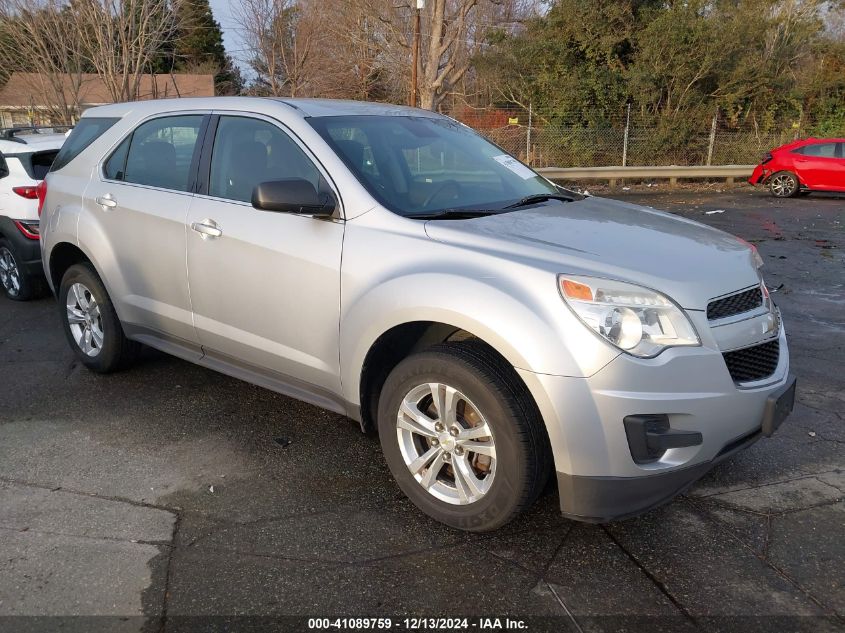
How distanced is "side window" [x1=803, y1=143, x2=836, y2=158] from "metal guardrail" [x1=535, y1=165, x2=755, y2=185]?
3.31 metres

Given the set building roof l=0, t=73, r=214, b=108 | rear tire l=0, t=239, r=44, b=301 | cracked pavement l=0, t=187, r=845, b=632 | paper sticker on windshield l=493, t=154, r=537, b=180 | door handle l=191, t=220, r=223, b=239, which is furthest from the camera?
building roof l=0, t=73, r=214, b=108

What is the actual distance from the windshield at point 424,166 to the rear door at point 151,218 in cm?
102

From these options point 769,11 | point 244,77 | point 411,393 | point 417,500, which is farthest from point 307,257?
point 244,77

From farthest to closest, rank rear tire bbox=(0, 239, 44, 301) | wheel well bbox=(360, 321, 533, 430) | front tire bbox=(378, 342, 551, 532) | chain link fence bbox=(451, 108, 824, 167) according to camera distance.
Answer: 1. chain link fence bbox=(451, 108, 824, 167)
2. rear tire bbox=(0, 239, 44, 301)
3. wheel well bbox=(360, 321, 533, 430)
4. front tire bbox=(378, 342, 551, 532)

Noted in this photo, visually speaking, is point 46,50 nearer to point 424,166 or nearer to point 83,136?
point 83,136

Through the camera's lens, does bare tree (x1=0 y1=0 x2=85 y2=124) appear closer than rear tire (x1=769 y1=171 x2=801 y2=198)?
No

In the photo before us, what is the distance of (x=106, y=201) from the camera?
472 centimetres

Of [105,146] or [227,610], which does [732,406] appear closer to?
[227,610]

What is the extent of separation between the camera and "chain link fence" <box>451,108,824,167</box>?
2189cm

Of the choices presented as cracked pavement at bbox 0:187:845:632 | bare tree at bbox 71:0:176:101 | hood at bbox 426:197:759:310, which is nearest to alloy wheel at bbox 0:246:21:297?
cracked pavement at bbox 0:187:845:632

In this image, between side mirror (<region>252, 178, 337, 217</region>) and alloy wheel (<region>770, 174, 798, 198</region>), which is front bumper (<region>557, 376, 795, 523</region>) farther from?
alloy wheel (<region>770, 174, 798, 198</region>)

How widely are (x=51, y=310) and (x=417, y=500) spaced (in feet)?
17.2

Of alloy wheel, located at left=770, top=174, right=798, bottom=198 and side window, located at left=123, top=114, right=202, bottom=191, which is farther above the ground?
side window, located at left=123, top=114, right=202, bottom=191

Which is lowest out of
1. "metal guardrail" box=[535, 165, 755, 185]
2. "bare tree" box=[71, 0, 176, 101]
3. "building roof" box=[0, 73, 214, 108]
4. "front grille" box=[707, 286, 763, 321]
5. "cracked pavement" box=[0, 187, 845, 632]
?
"cracked pavement" box=[0, 187, 845, 632]
